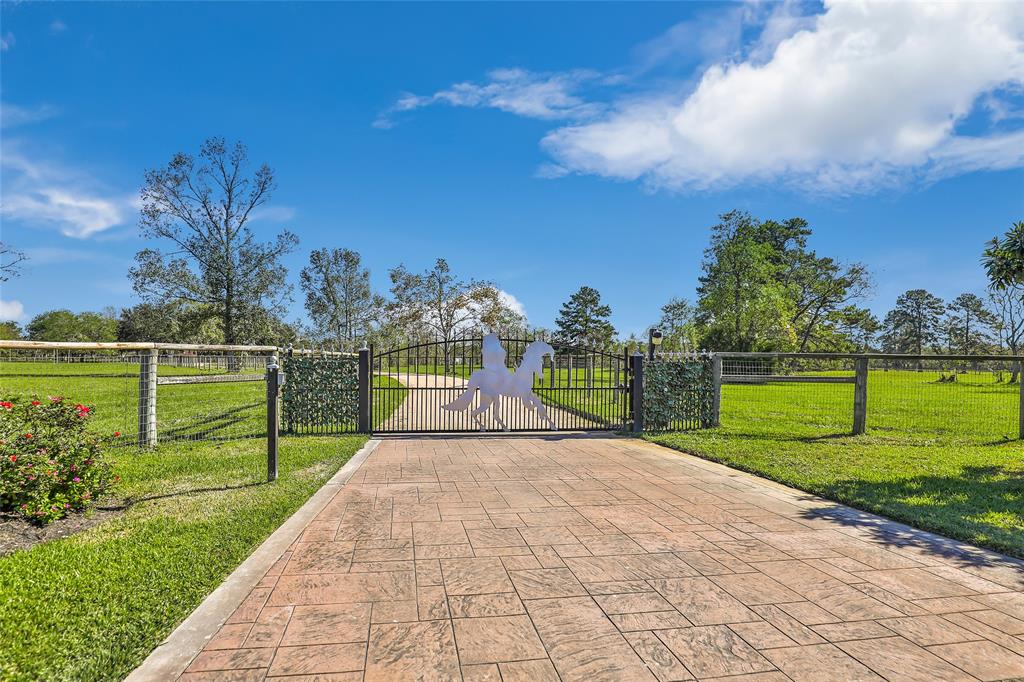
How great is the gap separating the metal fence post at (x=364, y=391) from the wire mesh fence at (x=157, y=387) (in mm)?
1681

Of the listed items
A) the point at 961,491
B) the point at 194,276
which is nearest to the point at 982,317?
the point at 961,491

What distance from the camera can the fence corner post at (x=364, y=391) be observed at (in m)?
10.0

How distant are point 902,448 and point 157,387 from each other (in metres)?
11.9

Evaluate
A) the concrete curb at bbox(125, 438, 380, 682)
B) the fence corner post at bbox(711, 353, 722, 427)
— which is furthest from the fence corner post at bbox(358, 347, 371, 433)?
the fence corner post at bbox(711, 353, 722, 427)

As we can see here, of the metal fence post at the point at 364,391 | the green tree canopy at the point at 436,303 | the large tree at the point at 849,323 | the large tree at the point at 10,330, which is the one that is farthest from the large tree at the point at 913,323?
the large tree at the point at 10,330

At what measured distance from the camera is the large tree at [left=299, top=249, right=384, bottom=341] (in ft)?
115

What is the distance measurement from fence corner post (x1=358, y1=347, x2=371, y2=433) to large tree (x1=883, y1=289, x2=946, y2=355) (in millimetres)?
74534

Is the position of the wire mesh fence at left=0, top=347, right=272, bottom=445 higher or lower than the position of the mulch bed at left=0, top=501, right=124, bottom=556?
higher

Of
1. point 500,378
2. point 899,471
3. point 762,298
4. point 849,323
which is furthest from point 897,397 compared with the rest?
point 849,323

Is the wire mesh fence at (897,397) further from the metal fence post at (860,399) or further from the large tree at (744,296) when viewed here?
the large tree at (744,296)

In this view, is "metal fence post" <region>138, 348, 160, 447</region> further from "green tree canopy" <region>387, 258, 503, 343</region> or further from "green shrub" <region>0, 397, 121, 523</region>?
"green tree canopy" <region>387, 258, 503, 343</region>

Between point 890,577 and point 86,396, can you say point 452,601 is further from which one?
point 86,396

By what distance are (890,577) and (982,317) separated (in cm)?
7153

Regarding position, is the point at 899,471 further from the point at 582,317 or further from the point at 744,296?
the point at 582,317
